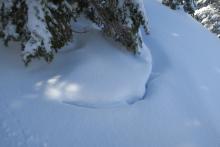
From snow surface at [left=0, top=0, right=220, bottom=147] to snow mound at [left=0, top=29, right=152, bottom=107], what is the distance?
0.05 meters

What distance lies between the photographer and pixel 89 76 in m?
4.64

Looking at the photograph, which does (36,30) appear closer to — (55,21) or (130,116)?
(55,21)

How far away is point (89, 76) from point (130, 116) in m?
0.79

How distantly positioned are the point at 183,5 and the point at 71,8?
15.3 ft

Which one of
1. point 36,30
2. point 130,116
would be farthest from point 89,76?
point 36,30

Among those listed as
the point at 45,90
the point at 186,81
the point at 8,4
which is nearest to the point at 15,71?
the point at 45,90

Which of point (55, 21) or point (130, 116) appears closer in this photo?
point (130, 116)

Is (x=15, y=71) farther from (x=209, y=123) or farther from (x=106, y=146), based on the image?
(x=209, y=123)

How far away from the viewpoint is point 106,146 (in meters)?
3.90

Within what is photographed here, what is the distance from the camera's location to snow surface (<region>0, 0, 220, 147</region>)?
12.8 feet

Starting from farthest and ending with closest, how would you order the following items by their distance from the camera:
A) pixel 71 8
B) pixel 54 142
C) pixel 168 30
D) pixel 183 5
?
pixel 183 5 → pixel 168 30 → pixel 71 8 → pixel 54 142

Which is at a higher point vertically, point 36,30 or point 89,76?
point 36,30

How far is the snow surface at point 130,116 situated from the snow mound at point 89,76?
47mm

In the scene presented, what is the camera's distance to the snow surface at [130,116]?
12.8 ft
